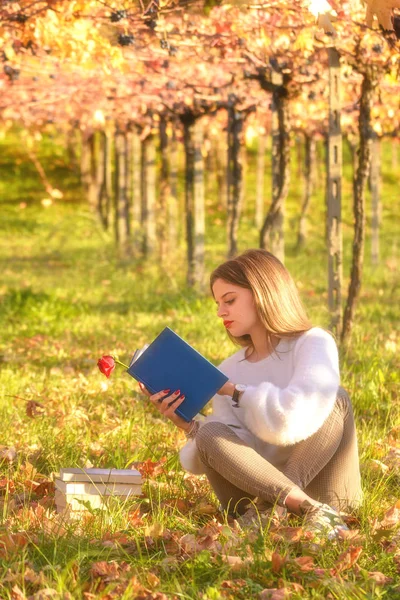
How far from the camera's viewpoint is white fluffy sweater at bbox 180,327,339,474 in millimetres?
3584

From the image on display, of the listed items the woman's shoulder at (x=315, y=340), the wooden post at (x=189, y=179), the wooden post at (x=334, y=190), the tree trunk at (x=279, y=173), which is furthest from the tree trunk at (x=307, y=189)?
the woman's shoulder at (x=315, y=340)

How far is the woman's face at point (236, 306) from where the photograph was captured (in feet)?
12.6

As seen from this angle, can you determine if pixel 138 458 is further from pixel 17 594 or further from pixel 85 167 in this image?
pixel 85 167

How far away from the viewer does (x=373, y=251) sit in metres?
15.2

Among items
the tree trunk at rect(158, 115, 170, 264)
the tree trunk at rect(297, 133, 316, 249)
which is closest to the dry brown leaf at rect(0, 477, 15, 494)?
the tree trunk at rect(158, 115, 170, 264)

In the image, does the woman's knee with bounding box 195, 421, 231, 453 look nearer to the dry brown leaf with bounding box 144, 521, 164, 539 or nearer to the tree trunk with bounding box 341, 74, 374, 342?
the dry brown leaf with bounding box 144, 521, 164, 539

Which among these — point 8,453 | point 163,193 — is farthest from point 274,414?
point 163,193

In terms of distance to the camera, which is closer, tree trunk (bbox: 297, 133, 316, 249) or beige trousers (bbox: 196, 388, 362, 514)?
beige trousers (bbox: 196, 388, 362, 514)

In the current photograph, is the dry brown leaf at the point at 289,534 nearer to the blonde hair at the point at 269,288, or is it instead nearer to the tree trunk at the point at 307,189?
the blonde hair at the point at 269,288

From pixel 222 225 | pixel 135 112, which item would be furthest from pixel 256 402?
pixel 222 225

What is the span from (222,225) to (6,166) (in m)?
12.1

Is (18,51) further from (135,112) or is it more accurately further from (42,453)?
(135,112)

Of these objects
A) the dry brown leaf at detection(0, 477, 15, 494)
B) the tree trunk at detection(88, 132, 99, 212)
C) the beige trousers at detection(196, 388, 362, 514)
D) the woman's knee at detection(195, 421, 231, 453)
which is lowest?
the tree trunk at detection(88, 132, 99, 212)

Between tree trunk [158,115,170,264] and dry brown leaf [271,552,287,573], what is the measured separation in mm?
9776
